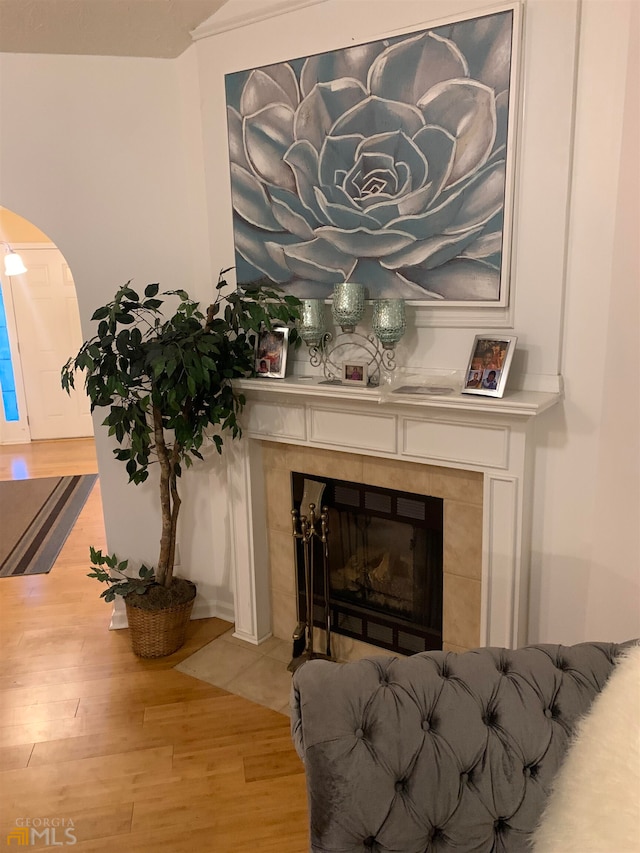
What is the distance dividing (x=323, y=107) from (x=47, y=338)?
4.79m

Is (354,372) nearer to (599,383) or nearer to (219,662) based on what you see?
(599,383)

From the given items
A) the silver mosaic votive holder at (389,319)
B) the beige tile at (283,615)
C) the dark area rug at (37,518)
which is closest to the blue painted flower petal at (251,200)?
the silver mosaic votive holder at (389,319)

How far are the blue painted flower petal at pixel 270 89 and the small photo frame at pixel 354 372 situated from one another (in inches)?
36.6

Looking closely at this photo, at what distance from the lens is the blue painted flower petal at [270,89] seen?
2273 millimetres

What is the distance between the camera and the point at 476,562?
226 centimetres

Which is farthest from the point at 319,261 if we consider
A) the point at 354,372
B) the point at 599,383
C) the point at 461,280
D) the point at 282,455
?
the point at 599,383

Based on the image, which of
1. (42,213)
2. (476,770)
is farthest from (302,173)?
(476,770)

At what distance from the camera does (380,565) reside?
2.60 metres

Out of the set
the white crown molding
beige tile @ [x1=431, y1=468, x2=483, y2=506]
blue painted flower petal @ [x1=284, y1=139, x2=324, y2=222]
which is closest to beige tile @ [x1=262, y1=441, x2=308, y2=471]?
beige tile @ [x1=431, y1=468, x2=483, y2=506]

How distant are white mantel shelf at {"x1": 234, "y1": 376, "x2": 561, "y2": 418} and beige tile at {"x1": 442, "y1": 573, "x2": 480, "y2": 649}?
0.66m

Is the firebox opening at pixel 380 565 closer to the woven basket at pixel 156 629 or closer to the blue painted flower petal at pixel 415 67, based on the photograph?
the woven basket at pixel 156 629

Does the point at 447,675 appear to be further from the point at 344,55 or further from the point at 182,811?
the point at 344,55

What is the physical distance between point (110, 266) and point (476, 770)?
2309 millimetres

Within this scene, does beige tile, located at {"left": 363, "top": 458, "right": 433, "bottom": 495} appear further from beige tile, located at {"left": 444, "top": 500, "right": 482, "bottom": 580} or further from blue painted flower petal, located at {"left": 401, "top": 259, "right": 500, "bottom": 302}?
blue painted flower petal, located at {"left": 401, "top": 259, "right": 500, "bottom": 302}
